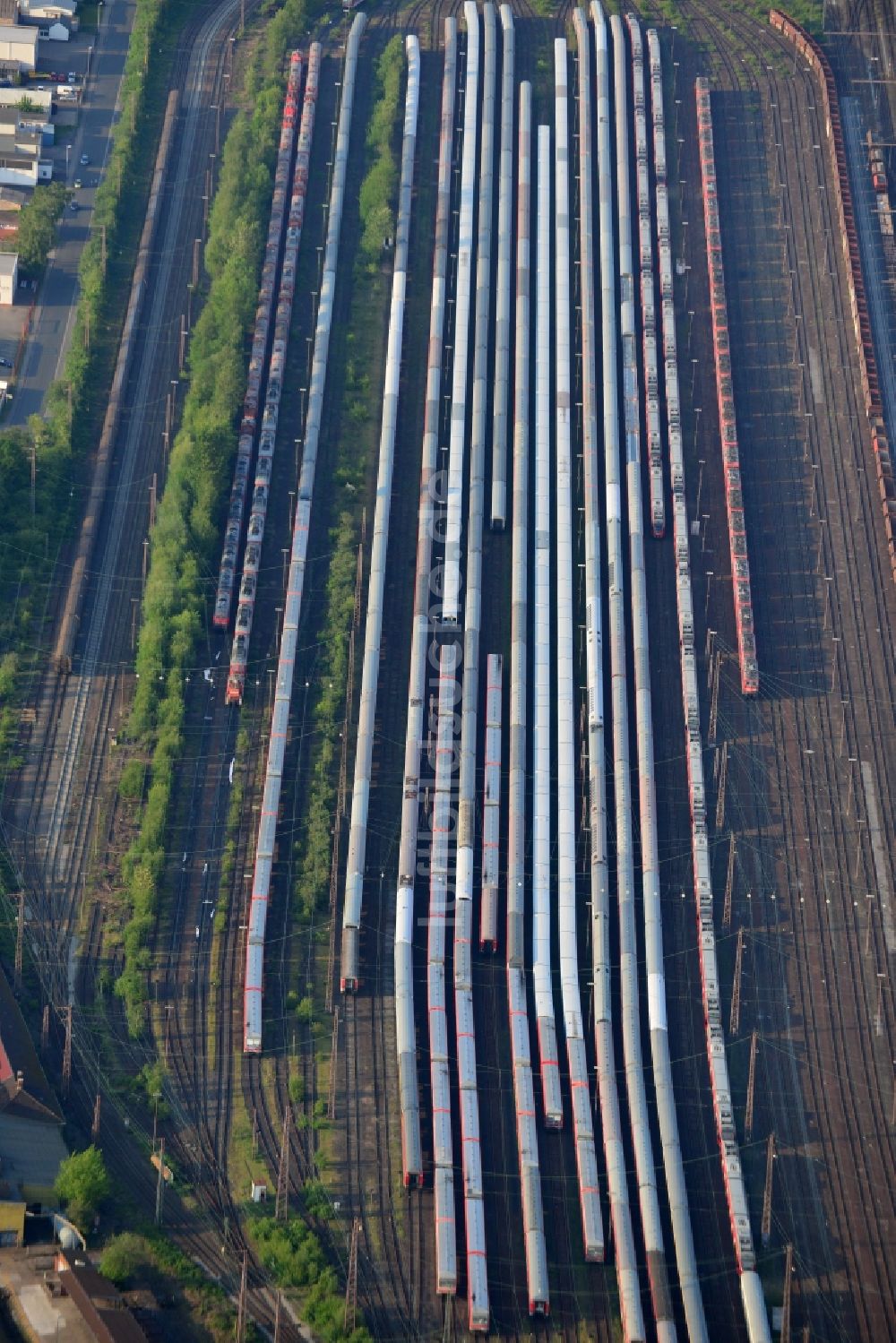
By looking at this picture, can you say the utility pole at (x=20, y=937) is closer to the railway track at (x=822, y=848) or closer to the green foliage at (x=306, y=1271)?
the green foliage at (x=306, y=1271)

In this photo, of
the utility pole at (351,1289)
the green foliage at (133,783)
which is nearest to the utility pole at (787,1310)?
the utility pole at (351,1289)

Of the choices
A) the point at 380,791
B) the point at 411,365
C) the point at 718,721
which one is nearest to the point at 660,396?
the point at 411,365

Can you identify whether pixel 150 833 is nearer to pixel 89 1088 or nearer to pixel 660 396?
pixel 89 1088

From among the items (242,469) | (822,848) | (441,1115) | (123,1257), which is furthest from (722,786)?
(123,1257)

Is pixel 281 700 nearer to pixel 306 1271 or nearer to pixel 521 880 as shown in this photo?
pixel 521 880

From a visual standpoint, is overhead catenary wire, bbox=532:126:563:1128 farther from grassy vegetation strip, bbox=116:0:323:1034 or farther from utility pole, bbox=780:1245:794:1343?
grassy vegetation strip, bbox=116:0:323:1034

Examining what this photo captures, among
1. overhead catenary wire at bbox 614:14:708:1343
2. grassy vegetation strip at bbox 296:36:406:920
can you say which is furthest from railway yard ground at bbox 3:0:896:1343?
overhead catenary wire at bbox 614:14:708:1343
